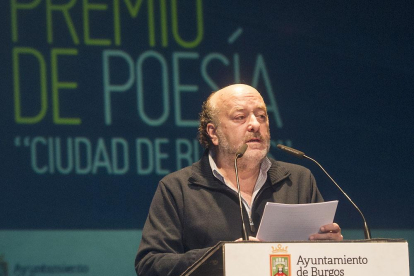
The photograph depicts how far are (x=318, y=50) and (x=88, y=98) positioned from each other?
60.8 inches

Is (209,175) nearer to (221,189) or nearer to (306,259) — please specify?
(221,189)

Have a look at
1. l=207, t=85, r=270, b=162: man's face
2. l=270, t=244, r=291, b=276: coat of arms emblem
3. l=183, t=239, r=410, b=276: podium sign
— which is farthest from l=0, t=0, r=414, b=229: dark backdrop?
l=270, t=244, r=291, b=276: coat of arms emblem

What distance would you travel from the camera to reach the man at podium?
3.19 meters

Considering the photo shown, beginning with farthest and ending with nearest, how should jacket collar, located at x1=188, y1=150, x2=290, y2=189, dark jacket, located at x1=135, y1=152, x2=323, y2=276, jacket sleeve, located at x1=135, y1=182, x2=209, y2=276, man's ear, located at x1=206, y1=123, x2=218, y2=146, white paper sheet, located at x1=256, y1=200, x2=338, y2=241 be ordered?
man's ear, located at x1=206, y1=123, x2=218, y2=146 < jacket collar, located at x1=188, y1=150, x2=290, y2=189 < dark jacket, located at x1=135, y1=152, x2=323, y2=276 < jacket sleeve, located at x1=135, y1=182, x2=209, y2=276 < white paper sheet, located at x1=256, y1=200, x2=338, y2=241

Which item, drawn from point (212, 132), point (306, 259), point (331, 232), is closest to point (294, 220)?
point (331, 232)

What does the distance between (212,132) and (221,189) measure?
36cm

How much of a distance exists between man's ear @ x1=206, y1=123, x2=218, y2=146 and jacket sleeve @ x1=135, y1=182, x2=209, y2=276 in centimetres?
37

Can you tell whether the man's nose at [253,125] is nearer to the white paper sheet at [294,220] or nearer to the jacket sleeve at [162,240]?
the jacket sleeve at [162,240]

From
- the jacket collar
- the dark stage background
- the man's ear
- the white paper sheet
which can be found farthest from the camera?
the dark stage background

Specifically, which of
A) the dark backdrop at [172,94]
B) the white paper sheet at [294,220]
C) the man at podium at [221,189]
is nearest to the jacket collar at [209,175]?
the man at podium at [221,189]

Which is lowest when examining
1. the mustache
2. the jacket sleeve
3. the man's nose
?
the jacket sleeve

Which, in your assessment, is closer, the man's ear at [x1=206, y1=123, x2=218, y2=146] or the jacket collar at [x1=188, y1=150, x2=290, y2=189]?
the jacket collar at [x1=188, y1=150, x2=290, y2=189]

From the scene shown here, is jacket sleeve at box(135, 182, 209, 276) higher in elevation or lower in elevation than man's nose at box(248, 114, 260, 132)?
lower

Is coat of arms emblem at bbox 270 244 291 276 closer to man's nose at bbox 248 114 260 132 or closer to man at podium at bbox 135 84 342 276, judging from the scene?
man at podium at bbox 135 84 342 276
